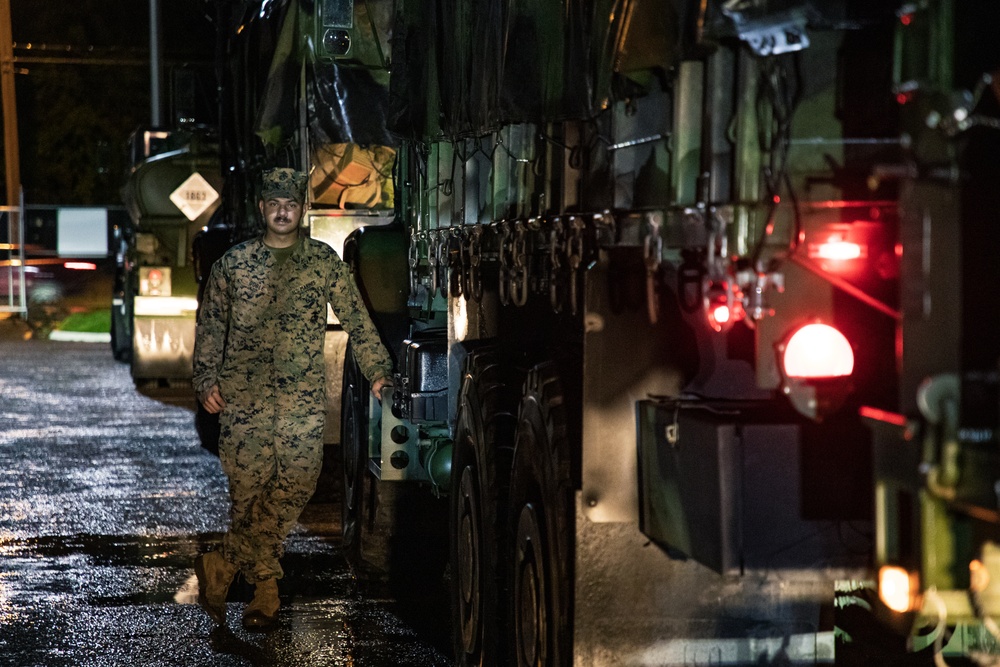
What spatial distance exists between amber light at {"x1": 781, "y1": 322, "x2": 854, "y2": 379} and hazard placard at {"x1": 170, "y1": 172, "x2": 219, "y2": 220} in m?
17.0

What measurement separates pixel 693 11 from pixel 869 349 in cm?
89

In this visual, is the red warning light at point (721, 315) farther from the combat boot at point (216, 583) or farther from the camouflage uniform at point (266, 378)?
the combat boot at point (216, 583)

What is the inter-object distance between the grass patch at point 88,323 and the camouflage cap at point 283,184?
2942cm

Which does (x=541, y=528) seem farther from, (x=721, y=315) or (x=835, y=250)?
(x=835, y=250)

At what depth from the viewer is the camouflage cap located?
309 inches

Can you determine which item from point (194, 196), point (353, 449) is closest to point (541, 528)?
point (353, 449)

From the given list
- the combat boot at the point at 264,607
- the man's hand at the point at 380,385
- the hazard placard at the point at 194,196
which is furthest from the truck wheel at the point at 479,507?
the hazard placard at the point at 194,196

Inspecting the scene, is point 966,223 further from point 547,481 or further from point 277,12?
point 277,12

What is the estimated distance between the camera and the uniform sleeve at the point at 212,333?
7.75 m

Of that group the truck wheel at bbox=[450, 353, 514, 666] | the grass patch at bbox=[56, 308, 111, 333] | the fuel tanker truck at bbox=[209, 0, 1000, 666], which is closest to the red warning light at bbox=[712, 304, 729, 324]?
the fuel tanker truck at bbox=[209, 0, 1000, 666]

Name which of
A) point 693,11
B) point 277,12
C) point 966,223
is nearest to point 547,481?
point 693,11

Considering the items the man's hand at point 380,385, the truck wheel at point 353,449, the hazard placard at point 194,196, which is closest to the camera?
the man's hand at point 380,385

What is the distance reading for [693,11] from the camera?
412cm

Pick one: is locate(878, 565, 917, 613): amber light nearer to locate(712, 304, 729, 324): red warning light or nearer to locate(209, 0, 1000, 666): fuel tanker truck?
locate(209, 0, 1000, 666): fuel tanker truck
